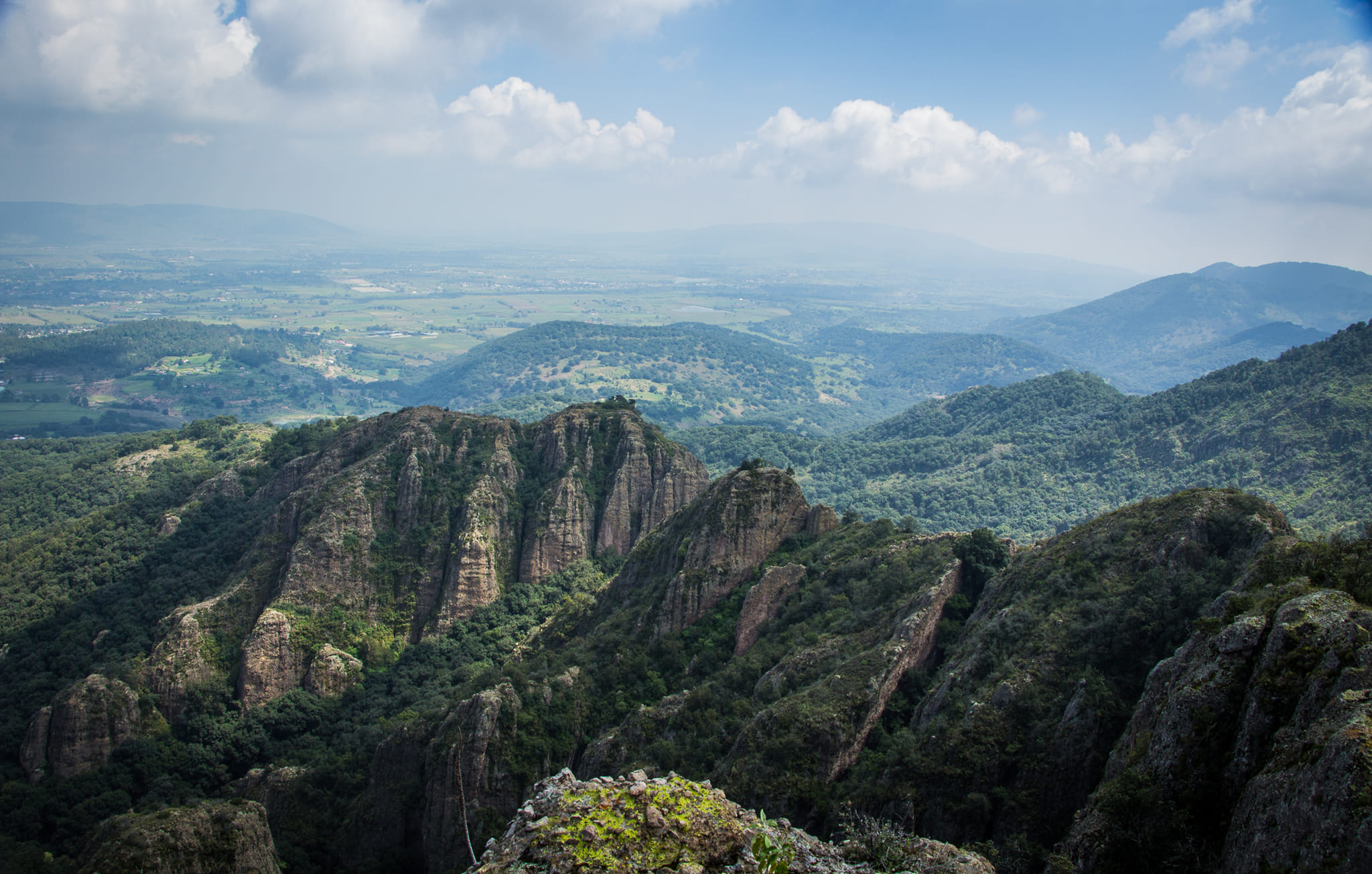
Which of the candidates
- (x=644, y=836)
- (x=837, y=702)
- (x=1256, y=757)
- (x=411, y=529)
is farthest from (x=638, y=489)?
(x=1256, y=757)

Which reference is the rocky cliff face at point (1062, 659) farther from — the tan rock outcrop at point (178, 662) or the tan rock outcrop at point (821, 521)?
the tan rock outcrop at point (178, 662)

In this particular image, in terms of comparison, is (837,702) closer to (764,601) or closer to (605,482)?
(764,601)

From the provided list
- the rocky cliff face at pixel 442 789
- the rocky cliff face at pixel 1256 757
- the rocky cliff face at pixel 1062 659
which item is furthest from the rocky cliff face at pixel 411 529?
the rocky cliff face at pixel 1256 757

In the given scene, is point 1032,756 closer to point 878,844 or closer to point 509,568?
point 878,844

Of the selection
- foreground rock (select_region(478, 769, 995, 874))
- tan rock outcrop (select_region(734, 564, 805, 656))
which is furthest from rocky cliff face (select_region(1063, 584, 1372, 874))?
tan rock outcrop (select_region(734, 564, 805, 656))

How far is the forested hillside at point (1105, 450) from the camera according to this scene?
101375 millimetres

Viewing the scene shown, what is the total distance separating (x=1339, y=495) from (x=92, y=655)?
13198 cm

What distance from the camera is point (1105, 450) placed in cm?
13388

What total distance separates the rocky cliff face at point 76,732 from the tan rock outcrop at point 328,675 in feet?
35.2

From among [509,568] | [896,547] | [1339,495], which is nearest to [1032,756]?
[896,547]

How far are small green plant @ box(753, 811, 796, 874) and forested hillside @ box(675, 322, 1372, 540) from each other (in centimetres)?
9376

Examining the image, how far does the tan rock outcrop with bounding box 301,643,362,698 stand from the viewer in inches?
2076

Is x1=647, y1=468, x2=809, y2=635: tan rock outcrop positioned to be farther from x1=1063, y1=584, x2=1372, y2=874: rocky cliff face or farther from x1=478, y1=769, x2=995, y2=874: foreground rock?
x1=1063, y1=584, x2=1372, y2=874: rocky cliff face

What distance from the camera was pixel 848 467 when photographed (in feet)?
500
